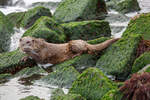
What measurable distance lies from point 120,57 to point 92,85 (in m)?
1.61

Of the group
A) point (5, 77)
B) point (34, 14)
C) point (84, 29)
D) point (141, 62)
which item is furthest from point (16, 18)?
point (141, 62)

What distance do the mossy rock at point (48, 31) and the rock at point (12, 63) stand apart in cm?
68

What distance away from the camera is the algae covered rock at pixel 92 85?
191 inches

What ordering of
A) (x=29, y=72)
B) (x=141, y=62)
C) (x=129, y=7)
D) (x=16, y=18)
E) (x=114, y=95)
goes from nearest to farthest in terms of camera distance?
1. (x=114, y=95)
2. (x=141, y=62)
3. (x=29, y=72)
4. (x=129, y=7)
5. (x=16, y=18)

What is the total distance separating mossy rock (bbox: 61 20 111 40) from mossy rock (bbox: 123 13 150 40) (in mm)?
1319

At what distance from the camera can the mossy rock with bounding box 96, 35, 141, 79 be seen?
20.2 feet

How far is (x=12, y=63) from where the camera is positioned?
287 inches

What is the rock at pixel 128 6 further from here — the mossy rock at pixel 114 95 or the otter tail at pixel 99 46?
the mossy rock at pixel 114 95

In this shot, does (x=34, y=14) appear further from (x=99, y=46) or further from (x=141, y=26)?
(x=141, y=26)

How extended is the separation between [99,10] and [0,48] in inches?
154

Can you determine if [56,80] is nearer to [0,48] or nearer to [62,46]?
[62,46]

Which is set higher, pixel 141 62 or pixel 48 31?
pixel 48 31

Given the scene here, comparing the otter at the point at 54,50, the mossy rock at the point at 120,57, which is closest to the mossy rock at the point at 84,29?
the otter at the point at 54,50

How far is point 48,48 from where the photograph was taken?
7.57 meters
